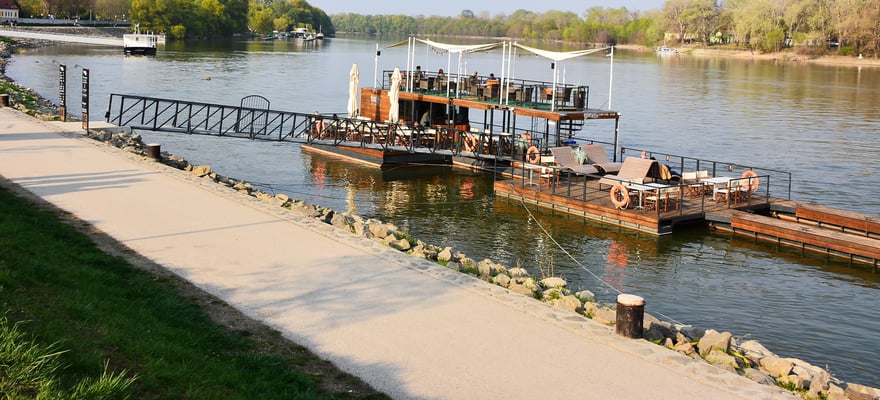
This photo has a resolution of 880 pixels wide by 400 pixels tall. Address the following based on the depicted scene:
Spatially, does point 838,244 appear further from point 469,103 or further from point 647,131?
point 647,131

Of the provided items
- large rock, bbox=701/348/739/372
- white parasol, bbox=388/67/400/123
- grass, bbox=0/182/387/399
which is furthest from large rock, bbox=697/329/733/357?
white parasol, bbox=388/67/400/123

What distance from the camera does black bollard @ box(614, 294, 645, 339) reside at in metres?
11.2

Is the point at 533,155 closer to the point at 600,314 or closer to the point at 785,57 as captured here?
the point at 600,314

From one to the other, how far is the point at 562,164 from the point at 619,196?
4275 mm

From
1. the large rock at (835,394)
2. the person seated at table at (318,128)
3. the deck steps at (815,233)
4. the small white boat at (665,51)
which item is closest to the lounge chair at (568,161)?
the deck steps at (815,233)

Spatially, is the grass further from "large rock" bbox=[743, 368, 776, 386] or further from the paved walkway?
"large rock" bbox=[743, 368, 776, 386]

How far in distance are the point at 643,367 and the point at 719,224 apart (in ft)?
53.6

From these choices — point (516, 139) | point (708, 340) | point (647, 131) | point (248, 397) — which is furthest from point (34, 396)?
point (647, 131)

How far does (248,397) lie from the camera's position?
331 inches

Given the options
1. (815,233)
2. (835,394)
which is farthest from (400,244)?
(815,233)

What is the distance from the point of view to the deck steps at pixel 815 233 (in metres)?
22.5

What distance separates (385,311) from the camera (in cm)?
1180

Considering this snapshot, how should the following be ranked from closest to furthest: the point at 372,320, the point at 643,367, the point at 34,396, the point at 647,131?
the point at 34,396 < the point at 643,367 < the point at 372,320 < the point at 647,131

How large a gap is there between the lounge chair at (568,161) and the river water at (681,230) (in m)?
2.45
